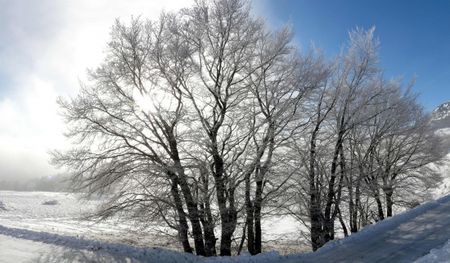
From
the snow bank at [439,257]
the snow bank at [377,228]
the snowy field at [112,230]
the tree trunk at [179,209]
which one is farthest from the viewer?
the snowy field at [112,230]

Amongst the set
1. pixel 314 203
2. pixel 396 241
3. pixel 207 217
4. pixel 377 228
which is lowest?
pixel 396 241

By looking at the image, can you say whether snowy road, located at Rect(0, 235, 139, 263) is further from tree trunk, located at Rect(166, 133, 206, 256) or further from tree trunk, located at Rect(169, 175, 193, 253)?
tree trunk, located at Rect(166, 133, 206, 256)

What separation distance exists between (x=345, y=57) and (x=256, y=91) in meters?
6.56

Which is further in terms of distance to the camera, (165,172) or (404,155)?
(404,155)

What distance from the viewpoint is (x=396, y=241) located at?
1179 cm

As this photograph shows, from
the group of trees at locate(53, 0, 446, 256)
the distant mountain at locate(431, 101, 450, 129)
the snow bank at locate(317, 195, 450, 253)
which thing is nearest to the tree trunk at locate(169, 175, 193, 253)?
the group of trees at locate(53, 0, 446, 256)

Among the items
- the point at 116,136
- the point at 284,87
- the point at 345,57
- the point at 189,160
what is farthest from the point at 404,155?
the point at 116,136

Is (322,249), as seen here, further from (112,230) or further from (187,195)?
(112,230)

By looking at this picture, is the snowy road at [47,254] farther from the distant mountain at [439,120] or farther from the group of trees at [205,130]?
the distant mountain at [439,120]

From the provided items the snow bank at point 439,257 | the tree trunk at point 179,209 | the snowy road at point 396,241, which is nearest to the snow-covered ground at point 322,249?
the snowy road at point 396,241

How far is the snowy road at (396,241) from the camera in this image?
1035cm

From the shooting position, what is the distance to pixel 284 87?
620 inches

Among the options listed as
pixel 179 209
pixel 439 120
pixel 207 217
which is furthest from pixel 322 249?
pixel 439 120

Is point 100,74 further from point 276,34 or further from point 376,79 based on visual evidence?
point 376,79
